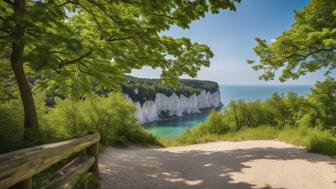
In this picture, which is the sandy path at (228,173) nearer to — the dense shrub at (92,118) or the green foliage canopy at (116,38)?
the green foliage canopy at (116,38)

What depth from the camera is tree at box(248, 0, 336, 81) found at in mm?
10609

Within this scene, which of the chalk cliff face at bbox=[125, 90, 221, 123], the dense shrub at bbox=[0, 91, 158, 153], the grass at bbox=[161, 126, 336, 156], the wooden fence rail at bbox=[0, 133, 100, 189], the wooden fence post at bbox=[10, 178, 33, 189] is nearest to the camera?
the wooden fence rail at bbox=[0, 133, 100, 189]

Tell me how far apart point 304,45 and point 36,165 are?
37.9 feet

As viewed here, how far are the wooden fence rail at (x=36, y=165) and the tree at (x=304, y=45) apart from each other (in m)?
9.25

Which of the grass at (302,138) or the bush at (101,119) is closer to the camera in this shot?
the grass at (302,138)

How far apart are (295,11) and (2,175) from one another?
519 inches

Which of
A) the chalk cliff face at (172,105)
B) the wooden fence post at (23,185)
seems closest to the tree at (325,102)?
the wooden fence post at (23,185)

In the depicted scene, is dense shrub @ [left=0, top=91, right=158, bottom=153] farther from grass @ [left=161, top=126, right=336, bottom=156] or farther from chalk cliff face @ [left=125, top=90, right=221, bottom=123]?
chalk cliff face @ [left=125, top=90, right=221, bottom=123]

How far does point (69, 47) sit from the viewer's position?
2525 millimetres

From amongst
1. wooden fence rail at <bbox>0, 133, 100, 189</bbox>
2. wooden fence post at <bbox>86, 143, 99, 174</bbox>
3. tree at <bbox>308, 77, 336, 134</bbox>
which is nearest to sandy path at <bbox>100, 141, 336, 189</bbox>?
wooden fence post at <bbox>86, 143, 99, 174</bbox>

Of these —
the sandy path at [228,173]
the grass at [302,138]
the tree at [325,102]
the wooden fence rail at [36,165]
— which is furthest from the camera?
the tree at [325,102]

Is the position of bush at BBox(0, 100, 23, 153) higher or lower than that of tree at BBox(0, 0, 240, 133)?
lower

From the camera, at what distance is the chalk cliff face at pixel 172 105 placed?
96.7 m

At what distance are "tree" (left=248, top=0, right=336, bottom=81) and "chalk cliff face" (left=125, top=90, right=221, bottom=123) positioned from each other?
7037 cm
